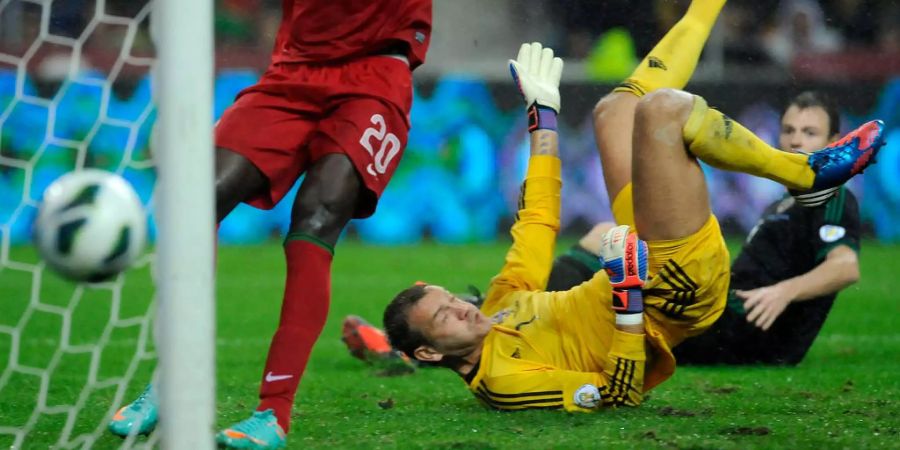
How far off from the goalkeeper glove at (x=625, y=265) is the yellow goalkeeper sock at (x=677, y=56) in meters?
0.96

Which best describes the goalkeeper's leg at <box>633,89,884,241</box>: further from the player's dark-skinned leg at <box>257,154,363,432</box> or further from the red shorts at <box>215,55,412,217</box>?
the player's dark-skinned leg at <box>257,154,363,432</box>

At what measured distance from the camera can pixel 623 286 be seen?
393 centimetres

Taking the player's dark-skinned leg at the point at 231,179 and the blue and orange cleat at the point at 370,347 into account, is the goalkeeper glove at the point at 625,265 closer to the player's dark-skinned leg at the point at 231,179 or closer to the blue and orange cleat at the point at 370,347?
the player's dark-skinned leg at the point at 231,179

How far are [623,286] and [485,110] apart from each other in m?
8.33

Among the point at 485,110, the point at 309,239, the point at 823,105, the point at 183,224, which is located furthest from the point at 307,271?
the point at 485,110

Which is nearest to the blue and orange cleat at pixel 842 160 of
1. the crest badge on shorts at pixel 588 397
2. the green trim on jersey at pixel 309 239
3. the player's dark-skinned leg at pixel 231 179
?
the crest badge on shorts at pixel 588 397

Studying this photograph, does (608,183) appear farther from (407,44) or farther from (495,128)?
(495,128)

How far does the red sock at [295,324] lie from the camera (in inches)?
136

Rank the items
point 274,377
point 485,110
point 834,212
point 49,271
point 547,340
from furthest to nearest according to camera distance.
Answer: point 485,110 < point 834,212 < point 547,340 < point 274,377 < point 49,271

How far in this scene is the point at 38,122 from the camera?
452 inches

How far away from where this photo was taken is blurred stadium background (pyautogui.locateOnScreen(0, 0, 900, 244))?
1130 cm

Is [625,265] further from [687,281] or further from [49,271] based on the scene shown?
[49,271]

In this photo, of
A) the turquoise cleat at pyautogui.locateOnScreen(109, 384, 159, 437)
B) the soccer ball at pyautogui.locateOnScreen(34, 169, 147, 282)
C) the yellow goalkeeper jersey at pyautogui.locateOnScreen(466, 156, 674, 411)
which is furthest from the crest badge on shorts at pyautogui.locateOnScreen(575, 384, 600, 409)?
the soccer ball at pyautogui.locateOnScreen(34, 169, 147, 282)

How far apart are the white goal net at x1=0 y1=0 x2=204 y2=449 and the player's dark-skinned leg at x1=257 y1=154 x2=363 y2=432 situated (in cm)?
39
